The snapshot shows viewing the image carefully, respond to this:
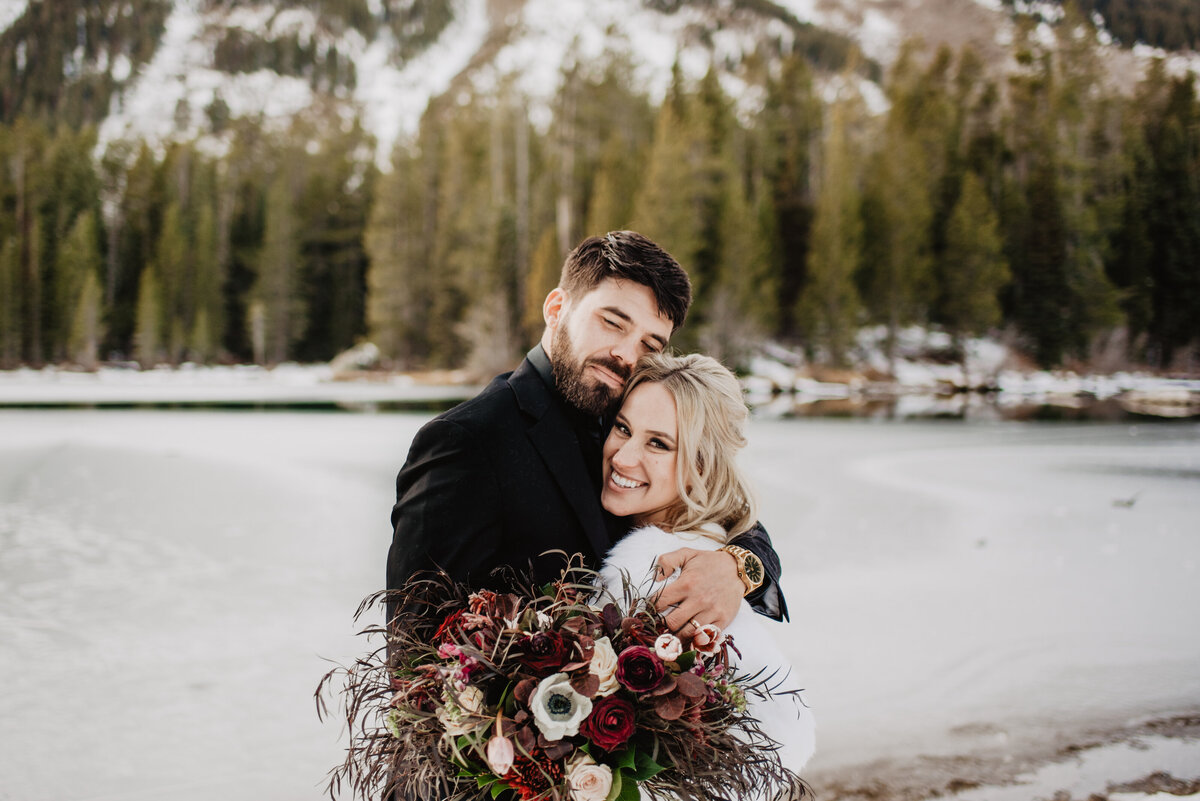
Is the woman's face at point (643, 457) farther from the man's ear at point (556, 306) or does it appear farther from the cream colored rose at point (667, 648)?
the cream colored rose at point (667, 648)

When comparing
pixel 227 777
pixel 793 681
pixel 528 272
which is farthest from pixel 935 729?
pixel 528 272

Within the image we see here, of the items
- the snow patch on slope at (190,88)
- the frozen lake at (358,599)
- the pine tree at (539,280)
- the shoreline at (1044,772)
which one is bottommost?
the frozen lake at (358,599)

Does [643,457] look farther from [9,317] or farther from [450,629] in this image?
[9,317]

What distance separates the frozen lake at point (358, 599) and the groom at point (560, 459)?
3.22 metres

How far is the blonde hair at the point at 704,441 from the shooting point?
2379 mm

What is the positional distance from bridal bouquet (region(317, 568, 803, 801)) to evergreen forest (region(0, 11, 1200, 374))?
34.6 metres

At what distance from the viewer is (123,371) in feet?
156

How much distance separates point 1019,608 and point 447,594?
24.9ft

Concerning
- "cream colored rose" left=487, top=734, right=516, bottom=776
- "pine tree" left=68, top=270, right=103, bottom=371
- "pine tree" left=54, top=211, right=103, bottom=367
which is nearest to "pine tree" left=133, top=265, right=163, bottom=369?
"pine tree" left=68, top=270, right=103, bottom=371

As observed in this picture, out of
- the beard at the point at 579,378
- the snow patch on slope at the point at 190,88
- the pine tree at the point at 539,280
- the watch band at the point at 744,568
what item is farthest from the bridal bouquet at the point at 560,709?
the snow patch on slope at the point at 190,88

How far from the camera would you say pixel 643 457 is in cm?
237

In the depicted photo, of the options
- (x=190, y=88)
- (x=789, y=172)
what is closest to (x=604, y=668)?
(x=789, y=172)

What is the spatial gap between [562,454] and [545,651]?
0.65m

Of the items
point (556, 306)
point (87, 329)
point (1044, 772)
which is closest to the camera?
point (556, 306)
